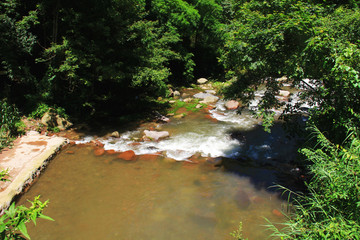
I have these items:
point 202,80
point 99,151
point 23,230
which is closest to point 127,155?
point 99,151

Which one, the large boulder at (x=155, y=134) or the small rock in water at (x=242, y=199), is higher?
the large boulder at (x=155, y=134)

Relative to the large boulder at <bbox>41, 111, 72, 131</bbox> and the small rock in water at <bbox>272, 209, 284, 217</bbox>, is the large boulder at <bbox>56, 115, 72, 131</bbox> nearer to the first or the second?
the large boulder at <bbox>41, 111, 72, 131</bbox>

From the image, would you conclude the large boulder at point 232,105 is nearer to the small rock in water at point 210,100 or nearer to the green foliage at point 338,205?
the small rock in water at point 210,100

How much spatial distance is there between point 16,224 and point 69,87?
1171cm

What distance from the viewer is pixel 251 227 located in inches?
243

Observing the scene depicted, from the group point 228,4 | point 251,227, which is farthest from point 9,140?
point 228,4

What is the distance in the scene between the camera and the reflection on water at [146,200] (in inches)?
239

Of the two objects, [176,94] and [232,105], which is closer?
[232,105]

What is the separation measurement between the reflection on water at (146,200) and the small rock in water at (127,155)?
0.20m

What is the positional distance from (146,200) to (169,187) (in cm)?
89

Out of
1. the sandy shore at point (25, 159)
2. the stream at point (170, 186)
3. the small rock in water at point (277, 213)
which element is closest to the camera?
the stream at point (170, 186)

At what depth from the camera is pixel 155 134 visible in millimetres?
10922

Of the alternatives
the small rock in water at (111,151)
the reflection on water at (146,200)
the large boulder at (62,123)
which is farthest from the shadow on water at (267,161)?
the large boulder at (62,123)

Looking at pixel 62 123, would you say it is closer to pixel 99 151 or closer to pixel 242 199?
pixel 99 151
